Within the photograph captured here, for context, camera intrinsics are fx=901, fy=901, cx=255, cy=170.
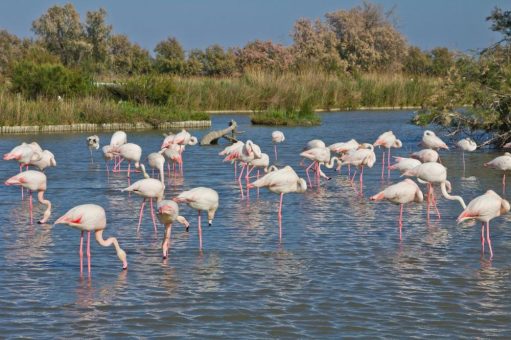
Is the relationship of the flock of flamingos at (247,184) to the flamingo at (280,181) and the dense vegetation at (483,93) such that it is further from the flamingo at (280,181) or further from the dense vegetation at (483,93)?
the dense vegetation at (483,93)

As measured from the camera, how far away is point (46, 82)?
32312 millimetres

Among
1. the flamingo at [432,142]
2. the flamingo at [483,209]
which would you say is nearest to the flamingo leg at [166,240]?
the flamingo at [483,209]

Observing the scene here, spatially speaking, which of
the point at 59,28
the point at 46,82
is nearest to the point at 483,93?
the point at 46,82

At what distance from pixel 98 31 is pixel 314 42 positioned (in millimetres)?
15888

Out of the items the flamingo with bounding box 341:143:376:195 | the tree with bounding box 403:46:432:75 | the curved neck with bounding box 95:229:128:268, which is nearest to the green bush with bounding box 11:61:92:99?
the flamingo with bounding box 341:143:376:195

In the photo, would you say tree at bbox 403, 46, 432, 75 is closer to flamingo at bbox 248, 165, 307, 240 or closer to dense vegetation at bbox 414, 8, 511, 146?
dense vegetation at bbox 414, 8, 511, 146

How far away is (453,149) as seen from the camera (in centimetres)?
2134

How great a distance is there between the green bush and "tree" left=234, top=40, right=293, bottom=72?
2834 centimetres

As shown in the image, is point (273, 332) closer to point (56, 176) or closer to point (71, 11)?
point (56, 176)

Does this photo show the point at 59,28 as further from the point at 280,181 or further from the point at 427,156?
the point at 280,181

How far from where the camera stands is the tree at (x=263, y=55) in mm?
60800

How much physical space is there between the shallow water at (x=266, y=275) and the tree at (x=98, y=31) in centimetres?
4842

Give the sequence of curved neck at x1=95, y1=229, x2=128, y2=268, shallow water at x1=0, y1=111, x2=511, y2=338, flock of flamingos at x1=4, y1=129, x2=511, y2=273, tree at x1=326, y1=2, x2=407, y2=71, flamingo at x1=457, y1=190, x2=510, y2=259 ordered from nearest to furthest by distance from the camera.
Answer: shallow water at x1=0, y1=111, x2=511, y2=338 < curved neck at x1=95, y1=229, x2=128, y2=268 < flock of flamingos at x1=4, y1=129, x2=511, y2=273 < flamingo at x1=457, y1=190, x2=510, y2=259 < tree at x1=326, y1=2, x2=407, y2=71

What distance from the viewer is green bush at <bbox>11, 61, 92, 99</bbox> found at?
3212 centimetres
